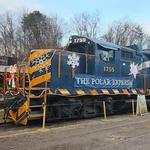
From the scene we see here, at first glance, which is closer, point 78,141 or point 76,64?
point 78,141

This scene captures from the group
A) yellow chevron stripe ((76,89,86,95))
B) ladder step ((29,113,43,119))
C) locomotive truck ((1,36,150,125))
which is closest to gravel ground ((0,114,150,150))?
ladder step ((29,113,43,119))

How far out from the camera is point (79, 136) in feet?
33.6

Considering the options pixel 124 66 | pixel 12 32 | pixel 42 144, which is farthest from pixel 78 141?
pixel 12 32

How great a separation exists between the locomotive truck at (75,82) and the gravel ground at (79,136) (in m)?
0.76

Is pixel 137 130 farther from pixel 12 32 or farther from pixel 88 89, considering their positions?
pixel 12 32

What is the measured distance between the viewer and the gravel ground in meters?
8.86

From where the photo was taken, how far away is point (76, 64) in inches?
553

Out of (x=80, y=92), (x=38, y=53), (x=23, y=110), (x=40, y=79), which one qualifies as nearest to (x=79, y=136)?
(x=23, y=110)

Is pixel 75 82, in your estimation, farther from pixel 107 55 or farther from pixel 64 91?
pixel 107 55

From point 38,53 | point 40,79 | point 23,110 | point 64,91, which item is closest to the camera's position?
point 23,110

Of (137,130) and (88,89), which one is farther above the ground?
(88,89)

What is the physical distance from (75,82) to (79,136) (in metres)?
3.99

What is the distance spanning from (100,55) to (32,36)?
3860 centimetres

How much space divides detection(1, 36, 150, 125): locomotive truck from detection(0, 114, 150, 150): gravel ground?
76cm
